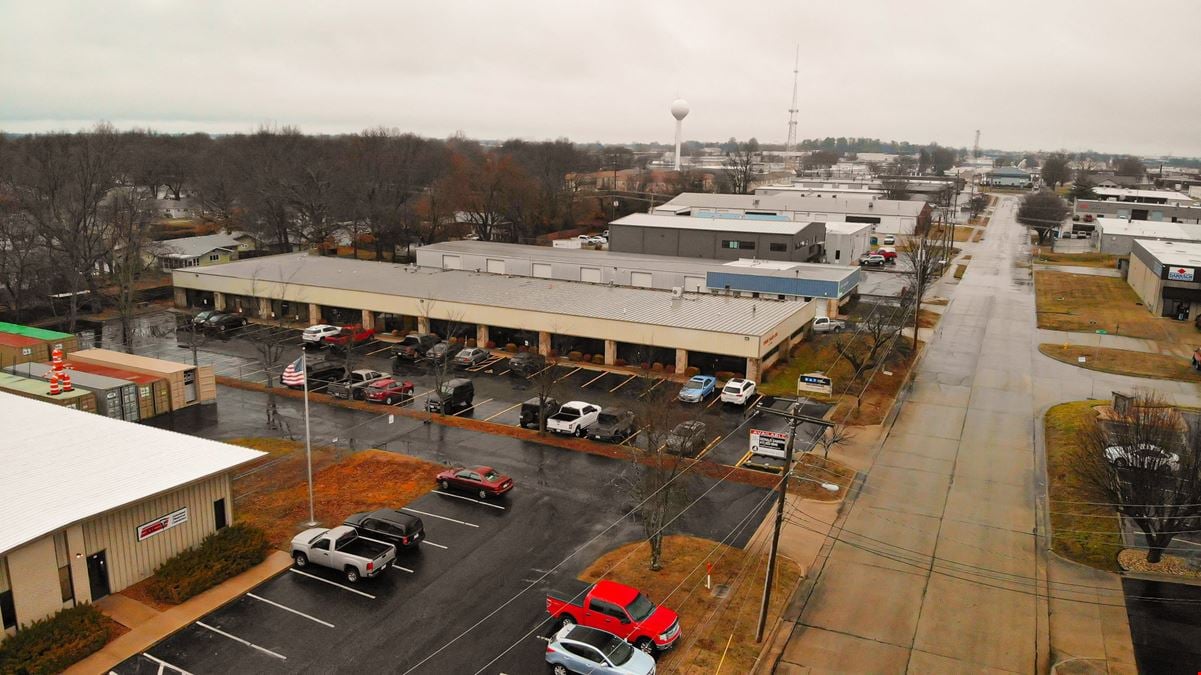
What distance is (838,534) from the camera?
22.3m

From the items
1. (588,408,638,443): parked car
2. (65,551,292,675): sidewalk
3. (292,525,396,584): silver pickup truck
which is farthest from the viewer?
(588,408,638,443): parked car

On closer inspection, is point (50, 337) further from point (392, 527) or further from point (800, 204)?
point (800, 204)

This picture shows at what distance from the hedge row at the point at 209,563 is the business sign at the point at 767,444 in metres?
15.8

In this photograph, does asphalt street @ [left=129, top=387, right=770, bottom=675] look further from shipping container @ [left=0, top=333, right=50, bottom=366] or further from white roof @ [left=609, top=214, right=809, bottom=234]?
white roof @ [left=609, top=214, right=809, bottom=234]

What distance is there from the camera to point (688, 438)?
81.9 feet

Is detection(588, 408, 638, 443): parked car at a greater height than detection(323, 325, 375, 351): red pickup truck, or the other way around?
detection(323, 325, 375, 351): red pickup truck

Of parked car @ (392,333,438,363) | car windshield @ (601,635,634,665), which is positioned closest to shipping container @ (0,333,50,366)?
parked car @ (392,333,438,363)

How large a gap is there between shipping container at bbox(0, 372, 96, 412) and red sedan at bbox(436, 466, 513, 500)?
47.9ft

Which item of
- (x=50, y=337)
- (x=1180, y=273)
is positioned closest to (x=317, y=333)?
(x=50, y=337)

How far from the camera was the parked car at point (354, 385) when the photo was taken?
3366cm

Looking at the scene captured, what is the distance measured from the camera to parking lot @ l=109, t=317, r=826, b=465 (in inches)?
1198

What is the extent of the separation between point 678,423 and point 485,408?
28.7 feet

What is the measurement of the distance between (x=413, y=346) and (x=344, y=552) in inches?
886

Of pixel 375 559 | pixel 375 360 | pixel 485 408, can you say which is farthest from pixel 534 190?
pixel 375 559
